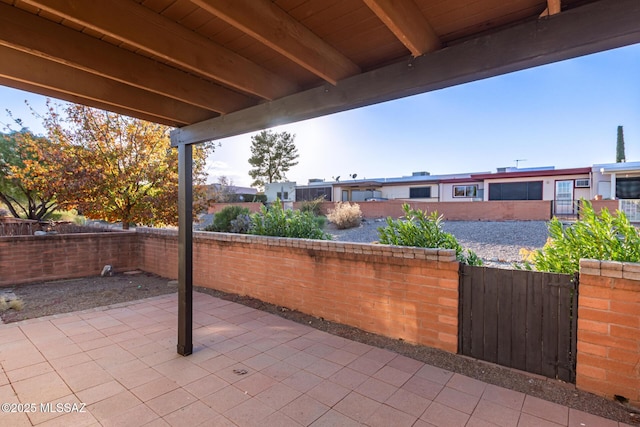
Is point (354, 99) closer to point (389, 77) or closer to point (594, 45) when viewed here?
point (389, 77)

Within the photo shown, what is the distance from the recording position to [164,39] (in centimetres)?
202

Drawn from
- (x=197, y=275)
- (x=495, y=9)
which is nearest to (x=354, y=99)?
(x=495, y=9)

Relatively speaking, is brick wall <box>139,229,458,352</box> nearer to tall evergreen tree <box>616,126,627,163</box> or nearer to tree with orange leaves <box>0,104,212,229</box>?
tree with orange leaves <box>0,104,212,229</box>

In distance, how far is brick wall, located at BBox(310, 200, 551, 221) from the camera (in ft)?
45.5

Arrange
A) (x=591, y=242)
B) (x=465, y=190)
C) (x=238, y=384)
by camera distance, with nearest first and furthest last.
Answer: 1. (x=238, y=384)
2. (x=591, y=242)
3. (x=465, y=190)

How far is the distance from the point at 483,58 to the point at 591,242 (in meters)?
2.48

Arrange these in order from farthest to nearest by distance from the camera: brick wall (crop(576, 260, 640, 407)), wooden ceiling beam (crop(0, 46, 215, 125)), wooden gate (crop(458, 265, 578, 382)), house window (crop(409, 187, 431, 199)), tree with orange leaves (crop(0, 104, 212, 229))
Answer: house window (crop(409, 187, 431, 199)), tree with orange leaves (crop(0, 104, 212, 229)), wooden gate (crop(458, 265, 578, 382)), brick wall (crop(576, 260, 640, 407)), wooden ceiling beam (crop(0, 46, 215, 125))

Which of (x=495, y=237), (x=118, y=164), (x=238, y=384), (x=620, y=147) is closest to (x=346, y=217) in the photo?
(x=495, y=237)

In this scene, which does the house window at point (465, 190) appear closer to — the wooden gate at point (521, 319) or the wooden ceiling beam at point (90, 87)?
the wooden gate at point (521, 319)

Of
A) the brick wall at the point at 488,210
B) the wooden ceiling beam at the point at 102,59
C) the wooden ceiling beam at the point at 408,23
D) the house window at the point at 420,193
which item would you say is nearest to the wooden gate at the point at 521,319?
the wooden ceiling beam at the point at 408,23

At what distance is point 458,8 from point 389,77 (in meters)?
0.53

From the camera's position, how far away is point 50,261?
21.7 feet

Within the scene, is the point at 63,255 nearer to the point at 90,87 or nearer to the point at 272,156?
the point at 90,87

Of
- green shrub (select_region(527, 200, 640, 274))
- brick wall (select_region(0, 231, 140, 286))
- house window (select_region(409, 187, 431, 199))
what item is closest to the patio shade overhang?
green shrub (select_region(527, 200, 640, 274))
